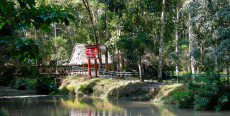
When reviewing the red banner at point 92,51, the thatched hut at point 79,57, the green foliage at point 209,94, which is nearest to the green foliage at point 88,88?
the red banner at point 92,51

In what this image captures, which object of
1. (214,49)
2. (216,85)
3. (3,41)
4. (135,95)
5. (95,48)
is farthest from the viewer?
(95,48)

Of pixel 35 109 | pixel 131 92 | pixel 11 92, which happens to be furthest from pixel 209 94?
pixel 11 92

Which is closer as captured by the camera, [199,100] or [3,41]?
[3,41]

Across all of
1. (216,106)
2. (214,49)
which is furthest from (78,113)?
(214,49)

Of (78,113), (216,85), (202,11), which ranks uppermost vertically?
(202,11)

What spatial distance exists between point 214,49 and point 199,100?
3182mm

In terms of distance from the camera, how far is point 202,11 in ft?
48.8

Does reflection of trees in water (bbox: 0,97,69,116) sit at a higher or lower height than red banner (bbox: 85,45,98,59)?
lower

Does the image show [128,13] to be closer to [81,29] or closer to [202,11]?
[202,11]

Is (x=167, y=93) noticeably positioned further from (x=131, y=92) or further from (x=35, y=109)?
(x=35, y=109)

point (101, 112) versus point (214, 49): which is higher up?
point (214, 49)

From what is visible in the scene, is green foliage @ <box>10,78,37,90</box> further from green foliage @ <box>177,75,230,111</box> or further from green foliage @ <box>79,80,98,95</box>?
green foliage @ <box>177,75,230,111</box>

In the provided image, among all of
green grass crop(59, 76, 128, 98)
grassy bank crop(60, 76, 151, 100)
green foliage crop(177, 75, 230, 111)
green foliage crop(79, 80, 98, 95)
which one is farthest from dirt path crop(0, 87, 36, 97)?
green foliage crop(177, 75, 230, 111)

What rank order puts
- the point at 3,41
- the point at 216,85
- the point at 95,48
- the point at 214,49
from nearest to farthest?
the point at 3,41 < the point at 216,85 < the point at 214,49 < the point at 95,48
